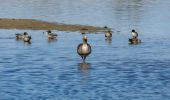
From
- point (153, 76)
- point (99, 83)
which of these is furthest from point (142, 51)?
point (99, 83)

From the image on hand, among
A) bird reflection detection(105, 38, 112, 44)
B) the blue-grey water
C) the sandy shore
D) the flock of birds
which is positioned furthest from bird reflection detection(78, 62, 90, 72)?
the sandy shore

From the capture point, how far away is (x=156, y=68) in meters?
37.2

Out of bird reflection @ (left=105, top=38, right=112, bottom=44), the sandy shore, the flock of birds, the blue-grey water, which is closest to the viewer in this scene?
the blue-grey water

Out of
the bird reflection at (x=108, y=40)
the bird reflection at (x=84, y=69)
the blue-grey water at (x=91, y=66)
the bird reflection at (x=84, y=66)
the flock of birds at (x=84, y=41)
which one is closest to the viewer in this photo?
the blue-grey water at (x=91, y=66)

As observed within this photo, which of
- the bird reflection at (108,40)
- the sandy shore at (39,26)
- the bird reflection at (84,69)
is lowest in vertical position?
the bird reflection at (84,69)

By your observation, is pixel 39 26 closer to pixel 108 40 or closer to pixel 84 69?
pixel 108 40

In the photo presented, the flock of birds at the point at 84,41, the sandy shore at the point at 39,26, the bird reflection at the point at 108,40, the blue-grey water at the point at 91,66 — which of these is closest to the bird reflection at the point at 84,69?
the blue-grey water at the point at 91,66

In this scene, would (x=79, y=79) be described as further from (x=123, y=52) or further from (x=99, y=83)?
(x=123, y=52)

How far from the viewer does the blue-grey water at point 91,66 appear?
28609 millimetres

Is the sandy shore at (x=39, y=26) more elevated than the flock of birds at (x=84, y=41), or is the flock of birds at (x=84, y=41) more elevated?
the sandy shore at (x=39, y=26)

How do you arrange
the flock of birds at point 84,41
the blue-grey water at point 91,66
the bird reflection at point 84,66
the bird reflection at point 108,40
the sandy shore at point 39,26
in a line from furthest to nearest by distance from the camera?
1. the sandy shore at point 39,26
2. the bird reflection at point 108,40
3. the flock of birds at point 84,41
4. the bird reflection at point 84,66
5. the blue-grey water at point 91,66

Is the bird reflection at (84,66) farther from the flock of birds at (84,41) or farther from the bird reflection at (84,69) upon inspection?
the flock of birds at (84,41)

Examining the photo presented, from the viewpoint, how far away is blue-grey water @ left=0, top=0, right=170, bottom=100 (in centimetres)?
2861

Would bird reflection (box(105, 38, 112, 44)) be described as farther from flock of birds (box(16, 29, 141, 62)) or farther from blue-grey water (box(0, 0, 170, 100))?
flock of birds (box(16, 29, 141, 62))
